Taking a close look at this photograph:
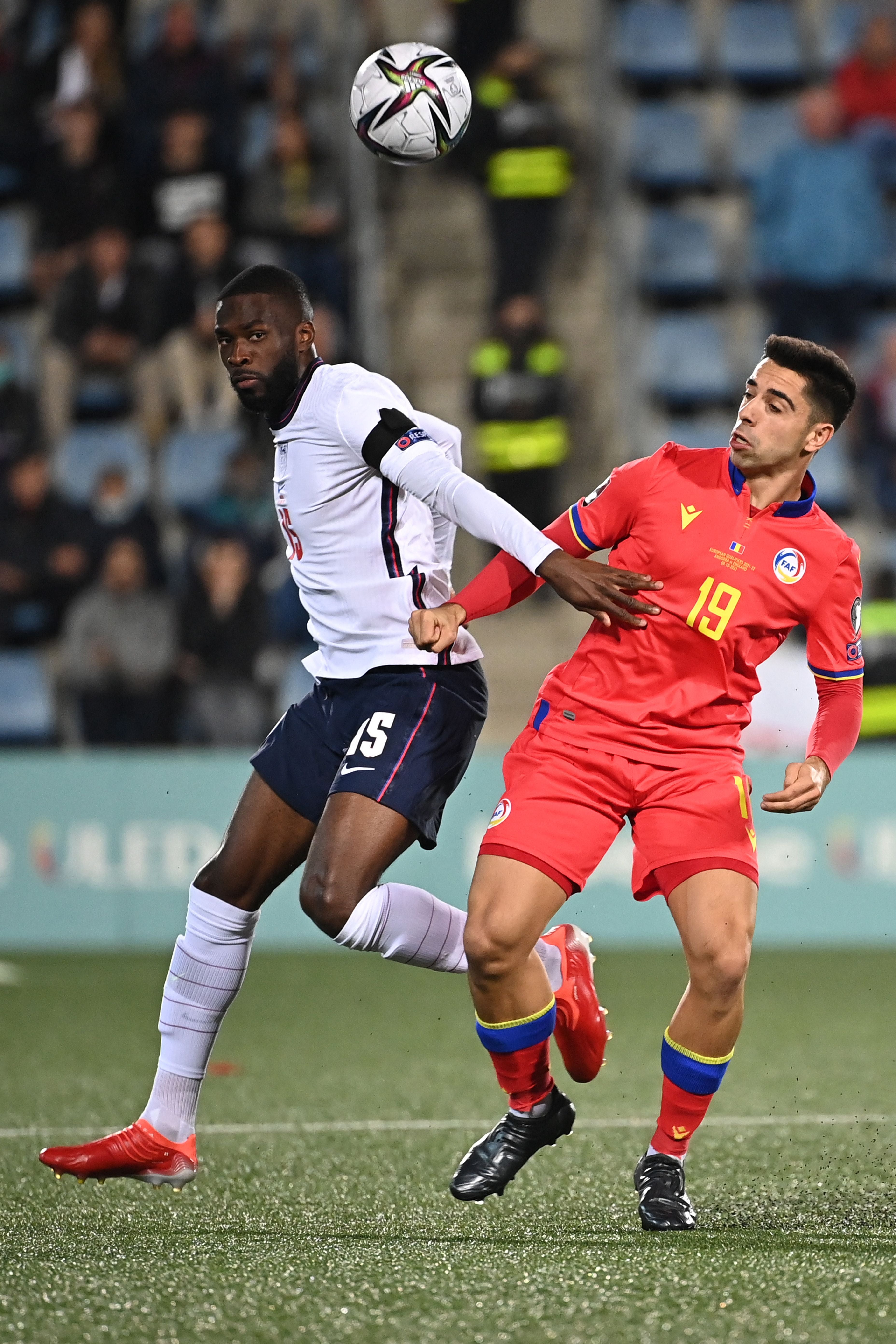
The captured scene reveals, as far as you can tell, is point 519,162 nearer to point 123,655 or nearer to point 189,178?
point 189,178

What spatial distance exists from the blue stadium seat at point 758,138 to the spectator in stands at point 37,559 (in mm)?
5087

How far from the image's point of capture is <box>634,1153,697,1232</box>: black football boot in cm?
359

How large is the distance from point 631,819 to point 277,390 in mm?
1187

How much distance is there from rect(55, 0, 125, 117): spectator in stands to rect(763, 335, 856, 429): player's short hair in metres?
8.59

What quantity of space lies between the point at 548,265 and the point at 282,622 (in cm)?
303

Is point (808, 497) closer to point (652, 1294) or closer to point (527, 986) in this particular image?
point (527, 986)

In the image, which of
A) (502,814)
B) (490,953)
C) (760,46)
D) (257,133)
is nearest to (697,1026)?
(490,953)

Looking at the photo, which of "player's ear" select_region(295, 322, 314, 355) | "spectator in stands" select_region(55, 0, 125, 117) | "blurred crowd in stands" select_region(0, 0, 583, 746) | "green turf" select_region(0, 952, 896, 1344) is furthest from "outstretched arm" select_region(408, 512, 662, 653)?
"spectator in stands" select_region(55, 0, 125, 117)

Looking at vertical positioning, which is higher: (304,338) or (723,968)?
(304,338)

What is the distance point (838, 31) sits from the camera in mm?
12516

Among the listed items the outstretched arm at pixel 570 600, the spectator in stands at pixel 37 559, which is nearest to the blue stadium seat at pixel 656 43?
the spectator in stands at pixel 37 559

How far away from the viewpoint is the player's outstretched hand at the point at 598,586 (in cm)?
377

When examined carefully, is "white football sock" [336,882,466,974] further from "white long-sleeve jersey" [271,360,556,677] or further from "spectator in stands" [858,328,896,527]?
"spectator in stands" [858,328,896,527]

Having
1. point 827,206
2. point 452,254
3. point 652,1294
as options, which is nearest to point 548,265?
point 452,254
